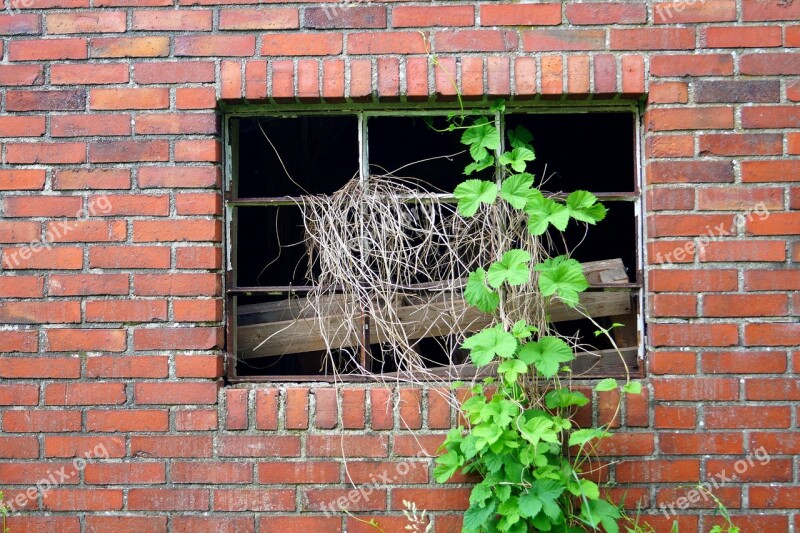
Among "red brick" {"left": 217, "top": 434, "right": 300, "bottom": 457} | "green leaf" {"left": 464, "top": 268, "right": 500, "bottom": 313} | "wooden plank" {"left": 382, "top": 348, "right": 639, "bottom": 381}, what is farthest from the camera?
"wooden plank" {"left": 382, "top": 348, "right": 639, "bottom": 381}

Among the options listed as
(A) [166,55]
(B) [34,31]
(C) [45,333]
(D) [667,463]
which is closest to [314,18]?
(A) [166,55]

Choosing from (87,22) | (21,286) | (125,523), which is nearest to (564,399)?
(125,523)

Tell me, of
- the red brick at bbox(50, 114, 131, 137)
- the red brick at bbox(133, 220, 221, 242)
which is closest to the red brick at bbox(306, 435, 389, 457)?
the red brick at bbox(133, 220, 221, 242)

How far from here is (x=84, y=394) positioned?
7.61ft

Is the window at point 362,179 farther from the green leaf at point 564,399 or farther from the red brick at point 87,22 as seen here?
the red brick at point 87,22

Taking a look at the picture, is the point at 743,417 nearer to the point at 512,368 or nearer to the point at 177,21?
the point at 512,368

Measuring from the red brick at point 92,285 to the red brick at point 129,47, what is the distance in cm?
77

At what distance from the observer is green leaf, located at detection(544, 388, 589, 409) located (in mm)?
2178

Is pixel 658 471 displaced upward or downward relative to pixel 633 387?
downward

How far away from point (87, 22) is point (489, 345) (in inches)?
70.3

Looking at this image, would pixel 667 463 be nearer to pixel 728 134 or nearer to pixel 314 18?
pixel 728 134

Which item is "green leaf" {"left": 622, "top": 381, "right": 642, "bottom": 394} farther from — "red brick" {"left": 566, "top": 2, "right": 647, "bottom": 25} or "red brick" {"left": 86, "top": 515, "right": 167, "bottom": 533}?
"red brick" {"left": 86, "top": 515, "right": 167, "bottom": 533}

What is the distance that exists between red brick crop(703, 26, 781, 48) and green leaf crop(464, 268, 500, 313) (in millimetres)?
1128

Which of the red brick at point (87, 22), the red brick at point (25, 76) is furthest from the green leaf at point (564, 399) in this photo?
the red brick at point (25, 76)
